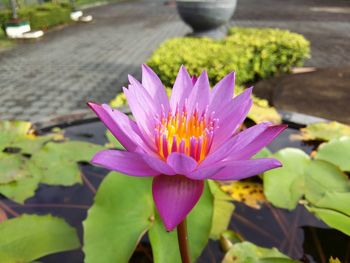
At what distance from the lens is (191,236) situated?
845 millimetres

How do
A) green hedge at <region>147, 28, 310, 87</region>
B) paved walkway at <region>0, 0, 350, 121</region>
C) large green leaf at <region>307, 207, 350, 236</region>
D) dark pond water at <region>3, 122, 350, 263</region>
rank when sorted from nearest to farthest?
large green leaf at <region>307, 207, 350, 236</region> → dark pond water at <region>3, 122, 350, 263</region> → green hedge at <region>147, 28, 310, 87</region> → paved walkway at <region>0, 0, 350, 121</region>

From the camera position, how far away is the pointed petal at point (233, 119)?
61 cm

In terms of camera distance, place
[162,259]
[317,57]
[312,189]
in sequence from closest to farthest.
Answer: [162,259], [312,189], [317,57]

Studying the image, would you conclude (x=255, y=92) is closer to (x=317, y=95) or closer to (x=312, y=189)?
(x=317, y=95)

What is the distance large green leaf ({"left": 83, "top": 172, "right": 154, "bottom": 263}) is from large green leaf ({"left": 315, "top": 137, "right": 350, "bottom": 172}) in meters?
0.69

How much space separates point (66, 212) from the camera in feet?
3.78

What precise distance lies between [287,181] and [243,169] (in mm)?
726

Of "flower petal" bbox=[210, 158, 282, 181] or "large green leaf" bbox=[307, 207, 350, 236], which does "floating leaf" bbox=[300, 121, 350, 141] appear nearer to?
"large green leaf" bbox=[307, 207, 350, 236]

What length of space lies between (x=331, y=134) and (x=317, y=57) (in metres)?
5.82

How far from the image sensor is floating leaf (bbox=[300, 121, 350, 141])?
5.04ft

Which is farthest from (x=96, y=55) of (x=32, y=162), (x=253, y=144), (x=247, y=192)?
(x=253, y=144)

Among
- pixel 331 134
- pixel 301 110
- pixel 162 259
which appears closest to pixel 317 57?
pixel 301 110

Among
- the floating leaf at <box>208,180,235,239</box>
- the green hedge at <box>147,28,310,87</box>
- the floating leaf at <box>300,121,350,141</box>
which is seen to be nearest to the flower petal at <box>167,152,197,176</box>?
the floating leaf at <box>208,180,235,239</box>

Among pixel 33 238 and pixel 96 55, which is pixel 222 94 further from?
pixel 96 55
